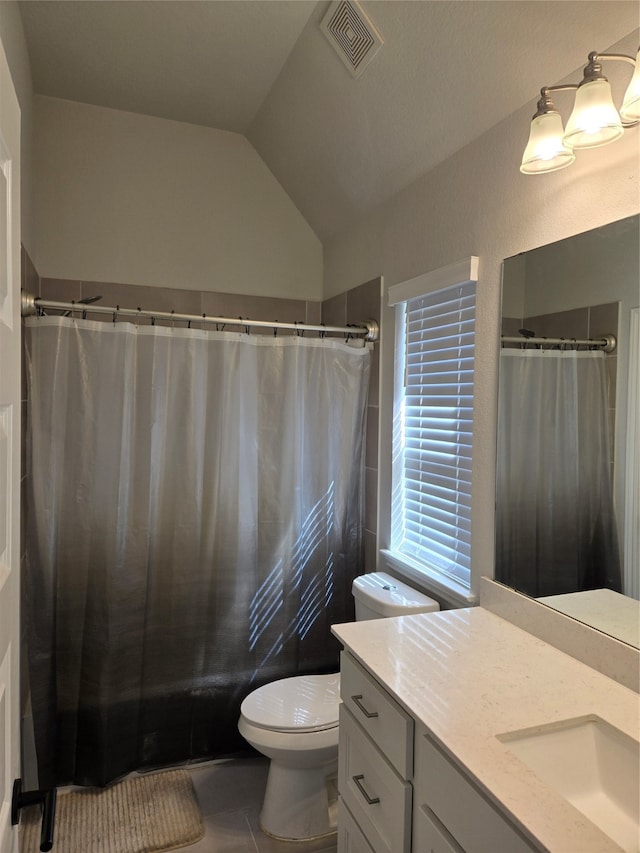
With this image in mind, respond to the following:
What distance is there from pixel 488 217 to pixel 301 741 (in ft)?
5.75

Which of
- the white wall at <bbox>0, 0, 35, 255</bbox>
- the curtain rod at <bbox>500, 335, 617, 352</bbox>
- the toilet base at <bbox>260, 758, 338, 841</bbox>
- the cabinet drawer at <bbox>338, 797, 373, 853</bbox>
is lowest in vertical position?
the toilet base at <bbox>260, 758, 338, 841</bbox>

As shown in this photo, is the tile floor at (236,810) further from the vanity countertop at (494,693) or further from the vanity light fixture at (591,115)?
the vanity light fixture at (591,115)

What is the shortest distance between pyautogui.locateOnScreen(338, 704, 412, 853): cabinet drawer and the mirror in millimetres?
582

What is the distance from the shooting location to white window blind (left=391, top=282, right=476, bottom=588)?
1.90 m

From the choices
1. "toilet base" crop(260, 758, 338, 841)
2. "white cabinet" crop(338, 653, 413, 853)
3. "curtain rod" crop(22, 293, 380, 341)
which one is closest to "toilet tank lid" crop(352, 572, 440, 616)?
"white cabinet" crop(338, 653, 413, 853)

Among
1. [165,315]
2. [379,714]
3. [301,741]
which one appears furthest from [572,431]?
[165,315]

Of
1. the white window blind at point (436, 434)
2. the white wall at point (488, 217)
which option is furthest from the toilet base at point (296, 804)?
the white wall at point (488, 217)

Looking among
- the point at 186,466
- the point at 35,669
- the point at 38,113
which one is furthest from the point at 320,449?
the point at 38,113

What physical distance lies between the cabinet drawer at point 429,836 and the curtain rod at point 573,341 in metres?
1.06

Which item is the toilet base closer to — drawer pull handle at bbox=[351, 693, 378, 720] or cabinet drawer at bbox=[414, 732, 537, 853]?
drawer pull handle at bbox=[351, 693, 378, 720]

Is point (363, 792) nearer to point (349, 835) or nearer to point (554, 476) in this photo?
point (349, 835)

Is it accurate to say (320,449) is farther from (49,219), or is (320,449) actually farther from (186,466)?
(49,219)

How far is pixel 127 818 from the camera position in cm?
200

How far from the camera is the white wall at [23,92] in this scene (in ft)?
5.22
